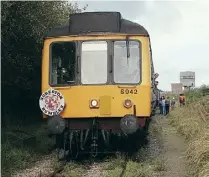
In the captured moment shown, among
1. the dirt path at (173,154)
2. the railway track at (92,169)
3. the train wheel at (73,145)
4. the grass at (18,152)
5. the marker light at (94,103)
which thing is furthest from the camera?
the train wheel at (73,145)

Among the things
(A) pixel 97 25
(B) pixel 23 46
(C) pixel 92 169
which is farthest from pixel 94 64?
(B) pixel 23 46

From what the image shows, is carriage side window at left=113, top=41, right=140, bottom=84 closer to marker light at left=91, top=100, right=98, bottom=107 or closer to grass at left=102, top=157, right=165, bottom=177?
marker light at left=91, top=100, right=98, bottom=107

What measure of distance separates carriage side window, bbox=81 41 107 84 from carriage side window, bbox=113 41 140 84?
23 centimetres

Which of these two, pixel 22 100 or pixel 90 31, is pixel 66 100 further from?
pixel 22 100

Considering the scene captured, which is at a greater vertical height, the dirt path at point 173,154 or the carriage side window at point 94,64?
the carriage side window at point 94,64

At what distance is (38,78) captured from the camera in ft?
56.1

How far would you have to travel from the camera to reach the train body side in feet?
31.9

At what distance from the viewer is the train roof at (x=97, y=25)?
10.1 m

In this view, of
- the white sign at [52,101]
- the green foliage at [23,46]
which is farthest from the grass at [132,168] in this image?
the green foliage at [23,46]

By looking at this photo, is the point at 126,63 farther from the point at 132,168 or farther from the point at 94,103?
the point at 132,168

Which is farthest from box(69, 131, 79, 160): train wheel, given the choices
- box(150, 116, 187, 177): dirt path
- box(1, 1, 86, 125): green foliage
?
box(1, 1, 86, 125): green foliage

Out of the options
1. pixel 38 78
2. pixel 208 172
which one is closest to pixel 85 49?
pixel 208 172

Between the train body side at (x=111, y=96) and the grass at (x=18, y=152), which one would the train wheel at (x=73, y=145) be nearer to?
the train body side at (x=111, y=96)

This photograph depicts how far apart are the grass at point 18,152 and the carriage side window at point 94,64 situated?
7.25ft
